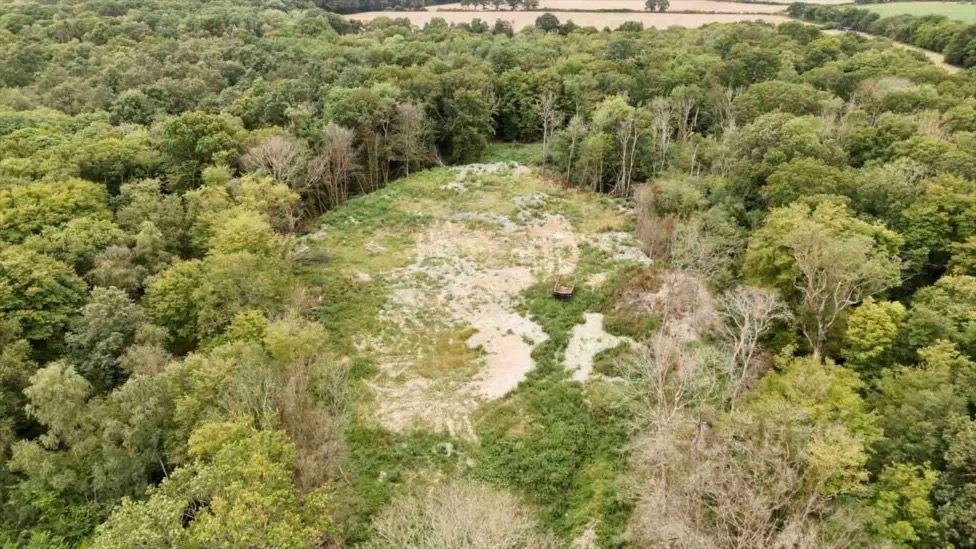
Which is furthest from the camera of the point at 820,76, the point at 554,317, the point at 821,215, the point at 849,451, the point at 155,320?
the point at 820,76

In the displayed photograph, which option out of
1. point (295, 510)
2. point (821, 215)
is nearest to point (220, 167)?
point (295, 510)

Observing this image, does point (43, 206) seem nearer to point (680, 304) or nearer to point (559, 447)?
point (559, 447)

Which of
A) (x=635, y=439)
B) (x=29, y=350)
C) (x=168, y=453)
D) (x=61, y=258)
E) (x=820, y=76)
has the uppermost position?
(x=820, y=76)

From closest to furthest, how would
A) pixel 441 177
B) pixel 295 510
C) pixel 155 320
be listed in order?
pixel 295 510, pixel 155 320, pixel 441 177

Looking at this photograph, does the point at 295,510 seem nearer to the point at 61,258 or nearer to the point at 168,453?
the point at 168,453

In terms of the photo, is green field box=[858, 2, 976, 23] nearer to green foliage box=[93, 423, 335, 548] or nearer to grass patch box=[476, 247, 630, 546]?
grass patch box=[476, 247, 630, 546]

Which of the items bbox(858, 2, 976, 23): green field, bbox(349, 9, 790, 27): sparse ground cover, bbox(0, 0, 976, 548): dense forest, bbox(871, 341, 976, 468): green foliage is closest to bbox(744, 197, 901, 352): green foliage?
bbox(0, 0, 976, 548): dense forest

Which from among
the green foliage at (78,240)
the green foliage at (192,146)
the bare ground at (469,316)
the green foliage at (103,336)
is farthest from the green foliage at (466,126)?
the green foliage at (103,336)
